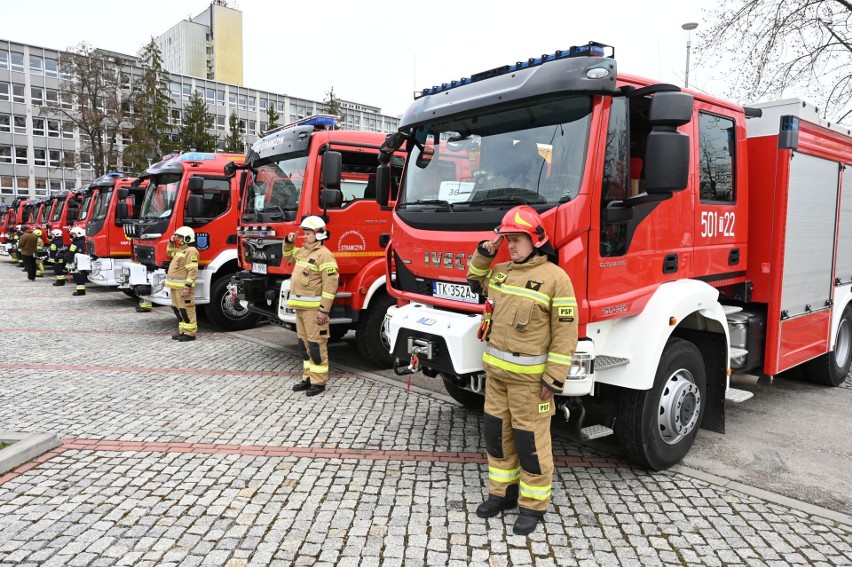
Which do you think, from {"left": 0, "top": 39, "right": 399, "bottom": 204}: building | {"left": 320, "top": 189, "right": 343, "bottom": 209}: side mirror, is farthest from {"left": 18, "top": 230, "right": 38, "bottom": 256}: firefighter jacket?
{"left": 0, "top": 39, "right": 399, "bottom": 204}: building

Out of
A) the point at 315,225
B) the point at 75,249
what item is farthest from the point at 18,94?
the point at 315,225

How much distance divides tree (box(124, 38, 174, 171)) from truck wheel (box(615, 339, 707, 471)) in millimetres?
24883

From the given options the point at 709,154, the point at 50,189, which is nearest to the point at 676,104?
the point at 709,154

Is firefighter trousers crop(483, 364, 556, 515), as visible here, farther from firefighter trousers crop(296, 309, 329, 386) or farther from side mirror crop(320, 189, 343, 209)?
side mirror crop(320, 189, 343, 209)

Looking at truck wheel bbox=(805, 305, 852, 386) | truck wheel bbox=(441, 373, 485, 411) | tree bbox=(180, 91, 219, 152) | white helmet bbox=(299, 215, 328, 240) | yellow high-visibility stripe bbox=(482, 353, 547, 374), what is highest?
tree bbox=(180, 91, 219, 152)

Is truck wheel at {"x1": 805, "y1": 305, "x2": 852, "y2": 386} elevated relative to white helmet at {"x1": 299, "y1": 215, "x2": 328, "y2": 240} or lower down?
lower down

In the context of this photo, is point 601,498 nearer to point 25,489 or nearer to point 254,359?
point 25,489

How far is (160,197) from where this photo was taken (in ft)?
34.8

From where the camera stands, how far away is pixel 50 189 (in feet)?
173

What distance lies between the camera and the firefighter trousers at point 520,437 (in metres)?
3.37

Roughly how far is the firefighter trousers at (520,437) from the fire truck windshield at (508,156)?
112 centimetres

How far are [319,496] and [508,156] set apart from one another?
8.31 feet

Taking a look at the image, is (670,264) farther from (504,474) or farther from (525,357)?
(504,474)

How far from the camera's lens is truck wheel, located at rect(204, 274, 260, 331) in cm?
992
